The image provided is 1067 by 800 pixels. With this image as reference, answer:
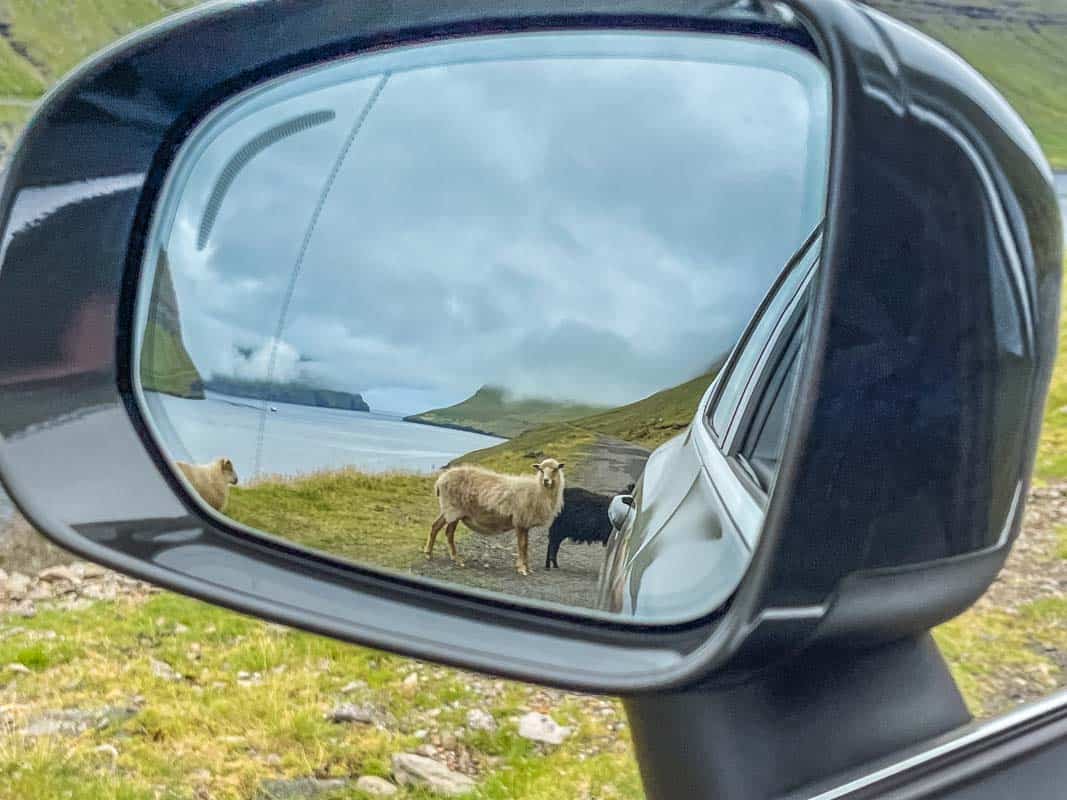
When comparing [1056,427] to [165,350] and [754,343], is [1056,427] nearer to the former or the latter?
[754,343]

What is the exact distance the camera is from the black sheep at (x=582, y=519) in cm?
94

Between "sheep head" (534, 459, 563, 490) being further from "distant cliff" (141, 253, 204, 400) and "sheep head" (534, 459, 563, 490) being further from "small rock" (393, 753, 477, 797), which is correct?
"small rock" (393, 753, 477, 797)

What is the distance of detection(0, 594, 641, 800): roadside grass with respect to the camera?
8.00ft

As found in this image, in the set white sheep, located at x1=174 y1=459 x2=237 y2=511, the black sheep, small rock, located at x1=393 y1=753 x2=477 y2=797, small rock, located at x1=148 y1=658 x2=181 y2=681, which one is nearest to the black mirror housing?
white sheep, located at x1=174 y1=459 x2=237 y2=511

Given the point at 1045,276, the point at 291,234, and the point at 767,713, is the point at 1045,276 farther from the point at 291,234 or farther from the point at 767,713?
the point at 291,234

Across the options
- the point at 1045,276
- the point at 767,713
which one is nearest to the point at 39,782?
the point at 767,713

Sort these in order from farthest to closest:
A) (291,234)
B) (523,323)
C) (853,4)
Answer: (291,234) < (523,323) < (853,4)

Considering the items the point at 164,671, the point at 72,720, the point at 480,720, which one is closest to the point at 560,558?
the point at 480,720

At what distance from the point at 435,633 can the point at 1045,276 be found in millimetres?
718

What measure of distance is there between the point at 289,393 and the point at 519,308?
1.32 feet

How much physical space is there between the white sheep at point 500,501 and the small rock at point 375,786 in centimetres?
164

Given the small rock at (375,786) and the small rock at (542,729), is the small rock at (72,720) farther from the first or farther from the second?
the small rock at (542,729)

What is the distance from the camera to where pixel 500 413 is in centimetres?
101

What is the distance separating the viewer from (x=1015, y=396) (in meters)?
0.94
